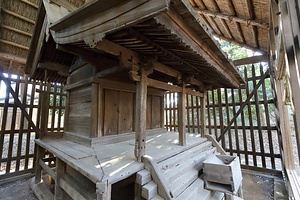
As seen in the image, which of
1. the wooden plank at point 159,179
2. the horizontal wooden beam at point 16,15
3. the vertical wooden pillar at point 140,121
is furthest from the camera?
the horizontal wooden beam at point 16,15

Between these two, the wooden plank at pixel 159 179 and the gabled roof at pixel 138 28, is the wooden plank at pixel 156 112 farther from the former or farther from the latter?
the wooden plank at pixel 159 179

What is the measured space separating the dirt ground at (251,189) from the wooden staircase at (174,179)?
1209 mm

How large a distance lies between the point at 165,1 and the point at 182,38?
0.50m

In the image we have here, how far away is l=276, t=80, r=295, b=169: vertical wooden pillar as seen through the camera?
2.87m

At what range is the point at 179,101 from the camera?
2822 millimetres

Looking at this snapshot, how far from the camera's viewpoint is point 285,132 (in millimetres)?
3020

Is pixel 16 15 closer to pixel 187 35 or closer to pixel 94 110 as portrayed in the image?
pixel 94 110

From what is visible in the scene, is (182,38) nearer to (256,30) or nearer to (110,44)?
(110,44)

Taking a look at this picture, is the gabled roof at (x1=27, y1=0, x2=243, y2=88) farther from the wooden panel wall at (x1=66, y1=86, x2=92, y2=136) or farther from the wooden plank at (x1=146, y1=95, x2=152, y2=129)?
the wooden plank at (x1=146, y1=95, x2=152, y2=129)

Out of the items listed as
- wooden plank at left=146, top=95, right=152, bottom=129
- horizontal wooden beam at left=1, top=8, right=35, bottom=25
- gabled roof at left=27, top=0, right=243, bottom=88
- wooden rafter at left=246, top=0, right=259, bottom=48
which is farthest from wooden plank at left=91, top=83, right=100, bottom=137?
wooden rafter at left=246, top=0, right=259, bottom=48

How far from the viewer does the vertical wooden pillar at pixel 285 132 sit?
2.87 m

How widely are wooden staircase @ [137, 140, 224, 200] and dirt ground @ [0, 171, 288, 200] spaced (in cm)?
121

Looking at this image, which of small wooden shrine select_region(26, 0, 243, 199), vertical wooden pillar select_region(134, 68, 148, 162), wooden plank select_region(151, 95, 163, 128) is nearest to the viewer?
small wooden shrine select_region(26, 0, 243, 199)

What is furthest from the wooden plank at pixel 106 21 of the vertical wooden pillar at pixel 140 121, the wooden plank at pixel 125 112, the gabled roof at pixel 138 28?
the wooden plank at pixel 125 112
